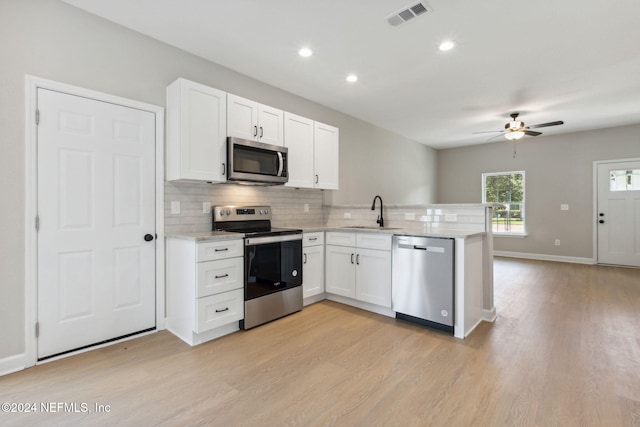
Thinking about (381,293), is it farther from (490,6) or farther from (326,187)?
(490,6)

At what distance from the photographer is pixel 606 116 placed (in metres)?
5.25

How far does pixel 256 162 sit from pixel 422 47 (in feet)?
6.63

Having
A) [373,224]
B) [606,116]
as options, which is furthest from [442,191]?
[373,224]

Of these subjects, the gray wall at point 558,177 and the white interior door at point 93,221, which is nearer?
the white interior door at point 93,221

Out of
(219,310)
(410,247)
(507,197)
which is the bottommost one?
(219,310)

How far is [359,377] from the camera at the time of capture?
2.05 meters

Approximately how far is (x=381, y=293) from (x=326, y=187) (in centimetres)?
161

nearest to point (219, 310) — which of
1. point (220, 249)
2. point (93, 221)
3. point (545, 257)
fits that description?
point (220, 249)

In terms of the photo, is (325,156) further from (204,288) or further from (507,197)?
(507,197)

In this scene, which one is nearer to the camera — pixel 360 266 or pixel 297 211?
pixel 360 266

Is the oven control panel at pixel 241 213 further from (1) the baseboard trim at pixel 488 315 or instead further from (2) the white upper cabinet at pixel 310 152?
(1) the baseboard trim at pixel 488 315

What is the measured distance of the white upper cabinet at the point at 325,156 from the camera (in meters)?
3.94

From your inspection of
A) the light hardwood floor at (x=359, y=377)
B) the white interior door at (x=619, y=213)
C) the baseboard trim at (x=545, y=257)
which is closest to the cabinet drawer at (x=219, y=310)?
the light hardwood floor at (x=359, y=377)

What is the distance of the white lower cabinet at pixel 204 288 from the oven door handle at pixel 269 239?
0.26 feet
